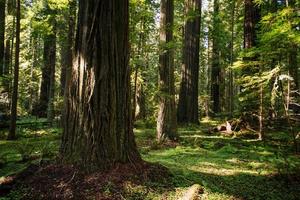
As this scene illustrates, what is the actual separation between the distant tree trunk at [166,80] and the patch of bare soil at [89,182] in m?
4.46

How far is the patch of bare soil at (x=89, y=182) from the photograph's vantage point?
14.8 feet

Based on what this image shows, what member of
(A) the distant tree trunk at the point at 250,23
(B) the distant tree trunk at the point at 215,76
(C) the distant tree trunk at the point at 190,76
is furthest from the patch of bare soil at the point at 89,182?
(B) the distant tree trunk at the point at 215,76

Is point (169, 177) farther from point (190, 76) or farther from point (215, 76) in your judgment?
point (215, 76)

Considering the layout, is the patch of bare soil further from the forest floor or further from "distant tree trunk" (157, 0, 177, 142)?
"distant tree trunk" (157, 0, 177, 142)

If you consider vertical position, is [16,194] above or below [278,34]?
below

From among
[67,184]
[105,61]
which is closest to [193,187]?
[67,184]

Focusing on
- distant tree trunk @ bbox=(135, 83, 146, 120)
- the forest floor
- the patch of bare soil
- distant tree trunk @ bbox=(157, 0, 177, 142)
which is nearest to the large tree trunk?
the patch of bare soil

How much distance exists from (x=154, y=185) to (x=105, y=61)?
204 centimetres

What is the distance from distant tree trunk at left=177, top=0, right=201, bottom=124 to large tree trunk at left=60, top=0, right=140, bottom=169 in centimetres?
953

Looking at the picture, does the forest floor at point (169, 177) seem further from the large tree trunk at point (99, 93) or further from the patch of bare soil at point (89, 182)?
the large tree trunk at point (99, 93)

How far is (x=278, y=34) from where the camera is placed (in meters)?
7.02

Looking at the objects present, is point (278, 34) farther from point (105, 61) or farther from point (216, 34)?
point (216, 34)

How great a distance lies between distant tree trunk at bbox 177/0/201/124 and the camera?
14734 millimetres

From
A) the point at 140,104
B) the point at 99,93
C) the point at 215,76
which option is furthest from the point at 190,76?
the point at 99,93
